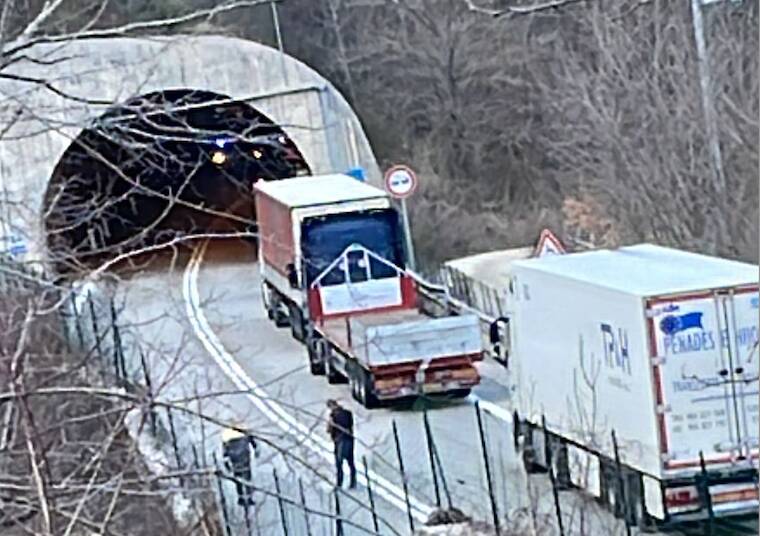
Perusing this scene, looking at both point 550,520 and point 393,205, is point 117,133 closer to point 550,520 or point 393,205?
point 550,520

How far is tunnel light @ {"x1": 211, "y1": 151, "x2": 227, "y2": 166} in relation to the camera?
809 centimetres

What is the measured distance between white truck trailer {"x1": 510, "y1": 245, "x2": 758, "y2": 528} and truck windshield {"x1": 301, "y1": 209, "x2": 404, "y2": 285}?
8.65m

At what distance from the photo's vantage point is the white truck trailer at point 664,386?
600 inches

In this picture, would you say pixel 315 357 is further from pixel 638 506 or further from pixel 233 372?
pixel 638 506

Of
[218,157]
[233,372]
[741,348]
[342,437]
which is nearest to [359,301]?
[233,372]

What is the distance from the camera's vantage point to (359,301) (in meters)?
25.3

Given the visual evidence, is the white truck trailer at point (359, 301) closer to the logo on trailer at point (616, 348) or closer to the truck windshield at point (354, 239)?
the truck windshield at point (354, 239)

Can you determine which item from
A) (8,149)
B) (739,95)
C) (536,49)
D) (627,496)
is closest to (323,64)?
(536,49)

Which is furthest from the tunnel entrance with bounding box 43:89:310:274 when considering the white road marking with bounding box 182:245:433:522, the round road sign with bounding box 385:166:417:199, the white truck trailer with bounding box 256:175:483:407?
the round road sign with bounding box 385:166:417:199

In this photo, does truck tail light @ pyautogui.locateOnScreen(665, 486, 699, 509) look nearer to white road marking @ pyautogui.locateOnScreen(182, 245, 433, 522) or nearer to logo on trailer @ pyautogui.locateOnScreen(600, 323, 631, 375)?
logo on trailer @ pyautogui.locateOnScreen(600, 323, 631, 375)

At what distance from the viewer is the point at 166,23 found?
6.19 m

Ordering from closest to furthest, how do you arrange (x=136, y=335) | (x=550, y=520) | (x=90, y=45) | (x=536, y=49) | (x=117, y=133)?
(x=117, y=133) → (x=90, y=45) → (x=136, y=335) → (x=550, y=520) → (x=536, y=49)

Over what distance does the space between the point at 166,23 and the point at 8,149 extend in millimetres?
3664

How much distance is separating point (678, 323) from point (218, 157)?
7879 mm
